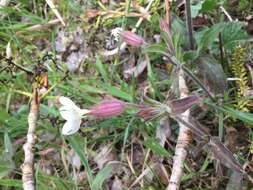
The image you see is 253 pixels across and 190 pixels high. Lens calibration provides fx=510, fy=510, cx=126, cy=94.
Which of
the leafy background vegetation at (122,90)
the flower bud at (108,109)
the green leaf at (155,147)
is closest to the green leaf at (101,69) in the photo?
the leafy background vegetation at (122,90)

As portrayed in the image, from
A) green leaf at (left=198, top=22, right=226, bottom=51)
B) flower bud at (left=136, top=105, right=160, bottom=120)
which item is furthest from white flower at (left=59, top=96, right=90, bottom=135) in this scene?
green leaf at (left=198, top=22, right=226, bottom=51)

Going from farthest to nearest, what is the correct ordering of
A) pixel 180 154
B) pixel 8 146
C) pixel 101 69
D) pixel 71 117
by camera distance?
1. pixel 101 69
2. pixel 8 146
3. pixel 180 154
4. pixel 71 117

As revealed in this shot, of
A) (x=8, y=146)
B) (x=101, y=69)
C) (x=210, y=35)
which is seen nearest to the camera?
(x=210, y=35)

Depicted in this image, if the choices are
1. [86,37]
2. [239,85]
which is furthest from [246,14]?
[86,37]

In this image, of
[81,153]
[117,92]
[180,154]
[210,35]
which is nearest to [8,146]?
[81,153]

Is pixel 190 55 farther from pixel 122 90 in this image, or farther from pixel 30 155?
pixel 30 155

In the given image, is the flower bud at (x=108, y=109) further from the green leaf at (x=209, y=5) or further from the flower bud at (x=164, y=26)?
the green leaf at (x=209, y=5)
